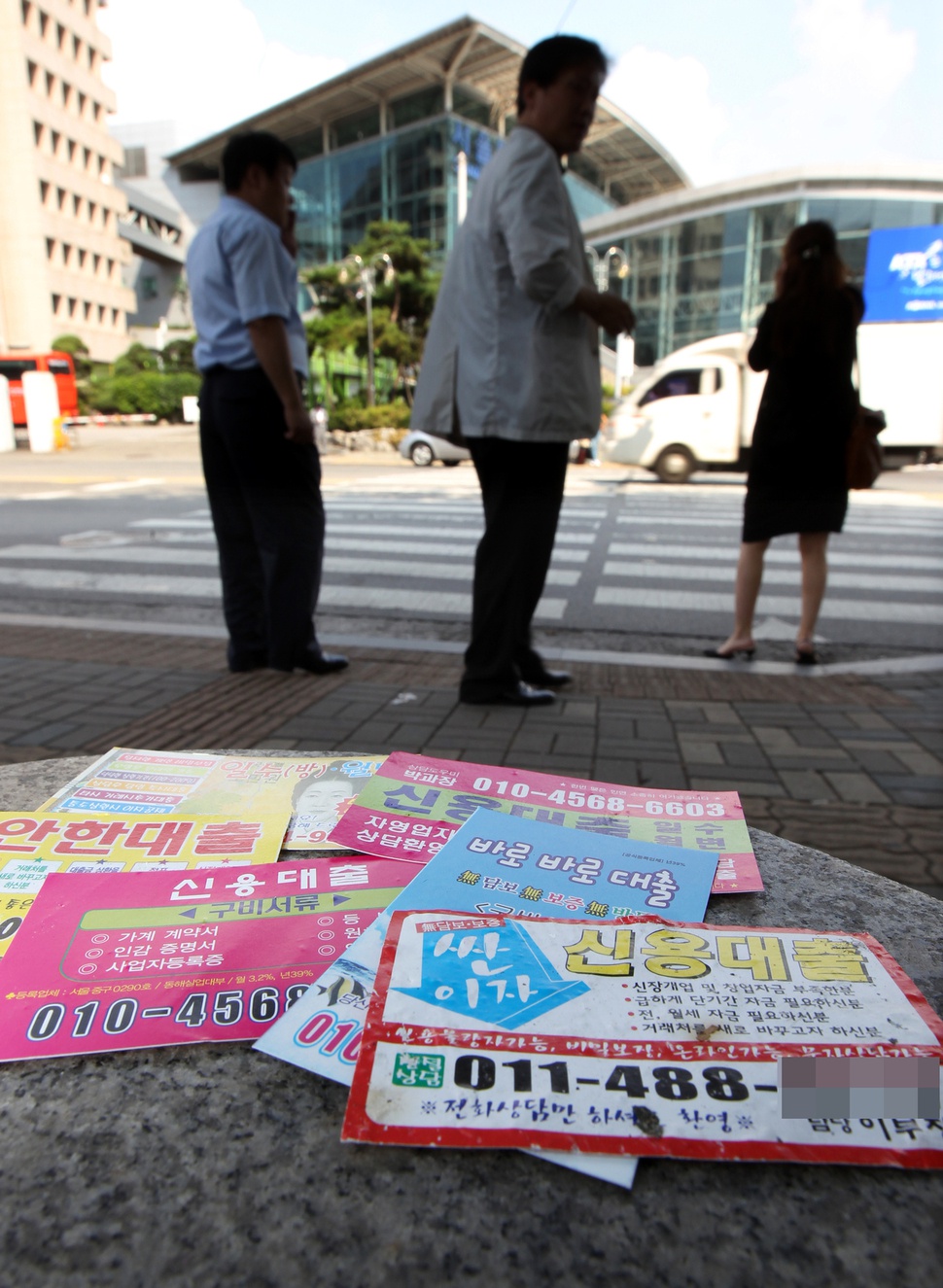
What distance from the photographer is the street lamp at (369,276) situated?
32978 mm

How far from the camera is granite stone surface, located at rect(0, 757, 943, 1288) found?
596mm

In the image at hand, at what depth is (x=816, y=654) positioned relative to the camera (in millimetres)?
4770

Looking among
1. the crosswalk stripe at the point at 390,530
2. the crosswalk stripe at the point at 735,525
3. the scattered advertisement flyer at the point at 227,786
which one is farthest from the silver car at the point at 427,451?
the scattered advertisement flyer at the point at 227,786

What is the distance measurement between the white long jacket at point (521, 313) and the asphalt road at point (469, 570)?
189 cm

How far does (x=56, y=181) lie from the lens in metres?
57.6

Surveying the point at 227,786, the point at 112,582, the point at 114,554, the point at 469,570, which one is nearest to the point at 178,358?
the point at 114,554

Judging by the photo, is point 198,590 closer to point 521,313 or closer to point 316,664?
point 316,664

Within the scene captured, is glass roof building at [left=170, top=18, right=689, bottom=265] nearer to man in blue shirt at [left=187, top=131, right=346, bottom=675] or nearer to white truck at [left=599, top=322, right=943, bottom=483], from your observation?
white truck at [left=599, top=322, right=943, bottom=483]

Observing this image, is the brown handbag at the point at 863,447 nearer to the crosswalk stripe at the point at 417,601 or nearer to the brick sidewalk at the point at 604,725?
the brick sidewalk at the point at 604,725

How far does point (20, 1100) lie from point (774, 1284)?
58 cm

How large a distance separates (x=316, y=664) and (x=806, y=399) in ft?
8.05

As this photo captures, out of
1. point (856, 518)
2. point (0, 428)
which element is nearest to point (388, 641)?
point (856, 518)

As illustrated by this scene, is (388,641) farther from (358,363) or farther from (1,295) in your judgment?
(1,295)

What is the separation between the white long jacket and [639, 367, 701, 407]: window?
51.6 feet
